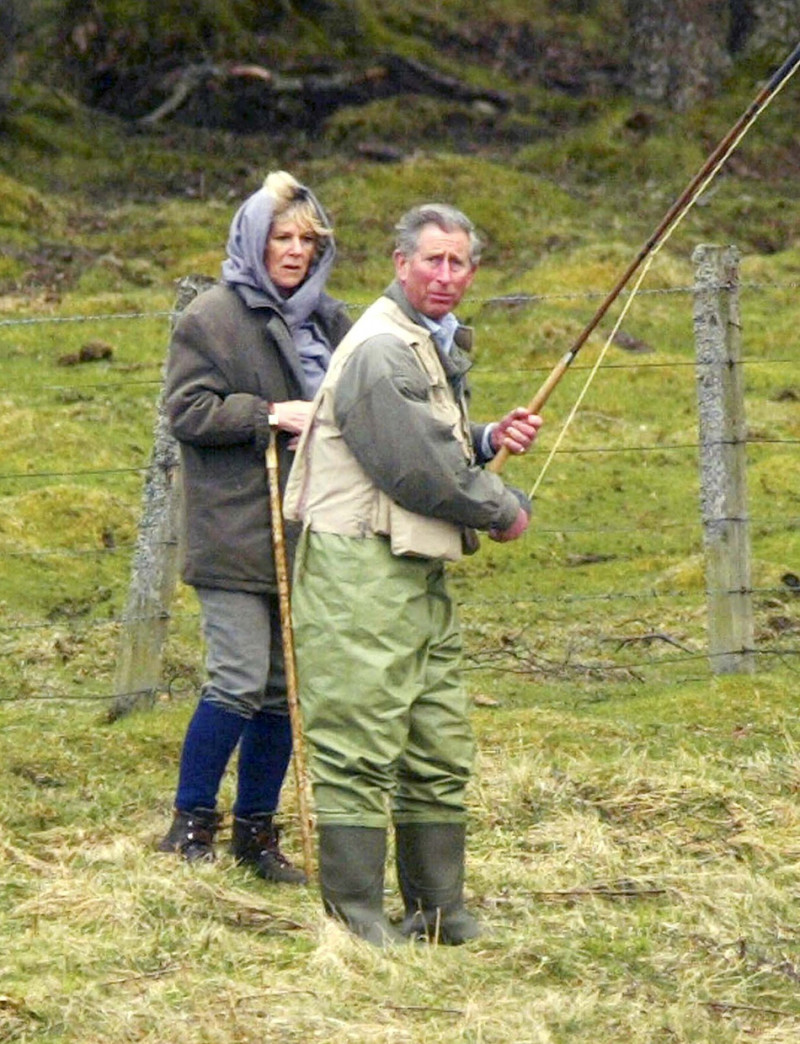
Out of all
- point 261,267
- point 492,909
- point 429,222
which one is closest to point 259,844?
point 492,909

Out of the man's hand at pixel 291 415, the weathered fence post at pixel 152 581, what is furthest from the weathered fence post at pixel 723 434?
the man's hand at pixel 291 415

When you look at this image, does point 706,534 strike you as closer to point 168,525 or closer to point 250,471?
point 168,525

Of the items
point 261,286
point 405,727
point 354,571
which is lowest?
point 405,727

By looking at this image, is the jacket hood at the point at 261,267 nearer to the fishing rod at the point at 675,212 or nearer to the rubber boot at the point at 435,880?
the fishing rod at the point at 675,212

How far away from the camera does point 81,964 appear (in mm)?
5391

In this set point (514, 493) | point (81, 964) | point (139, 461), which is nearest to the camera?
point (81, 964)

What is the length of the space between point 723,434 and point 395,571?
3134 millimetres

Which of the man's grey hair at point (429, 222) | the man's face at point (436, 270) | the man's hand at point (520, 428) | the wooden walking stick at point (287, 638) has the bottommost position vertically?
the wooden walking stick at point (287, 638)

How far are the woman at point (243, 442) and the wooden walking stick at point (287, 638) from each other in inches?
1.7

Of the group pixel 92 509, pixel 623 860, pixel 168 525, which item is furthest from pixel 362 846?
pixel 92 509

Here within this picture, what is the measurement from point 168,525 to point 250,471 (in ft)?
6.26

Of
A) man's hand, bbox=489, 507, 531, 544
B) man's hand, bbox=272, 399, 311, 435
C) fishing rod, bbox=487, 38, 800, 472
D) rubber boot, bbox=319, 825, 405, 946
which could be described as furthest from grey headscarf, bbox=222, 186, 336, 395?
rubber boot, bbox=319, 825, 405, 946

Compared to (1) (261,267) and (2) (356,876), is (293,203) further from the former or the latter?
(2) (356,876)

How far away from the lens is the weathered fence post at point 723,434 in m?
8.48
